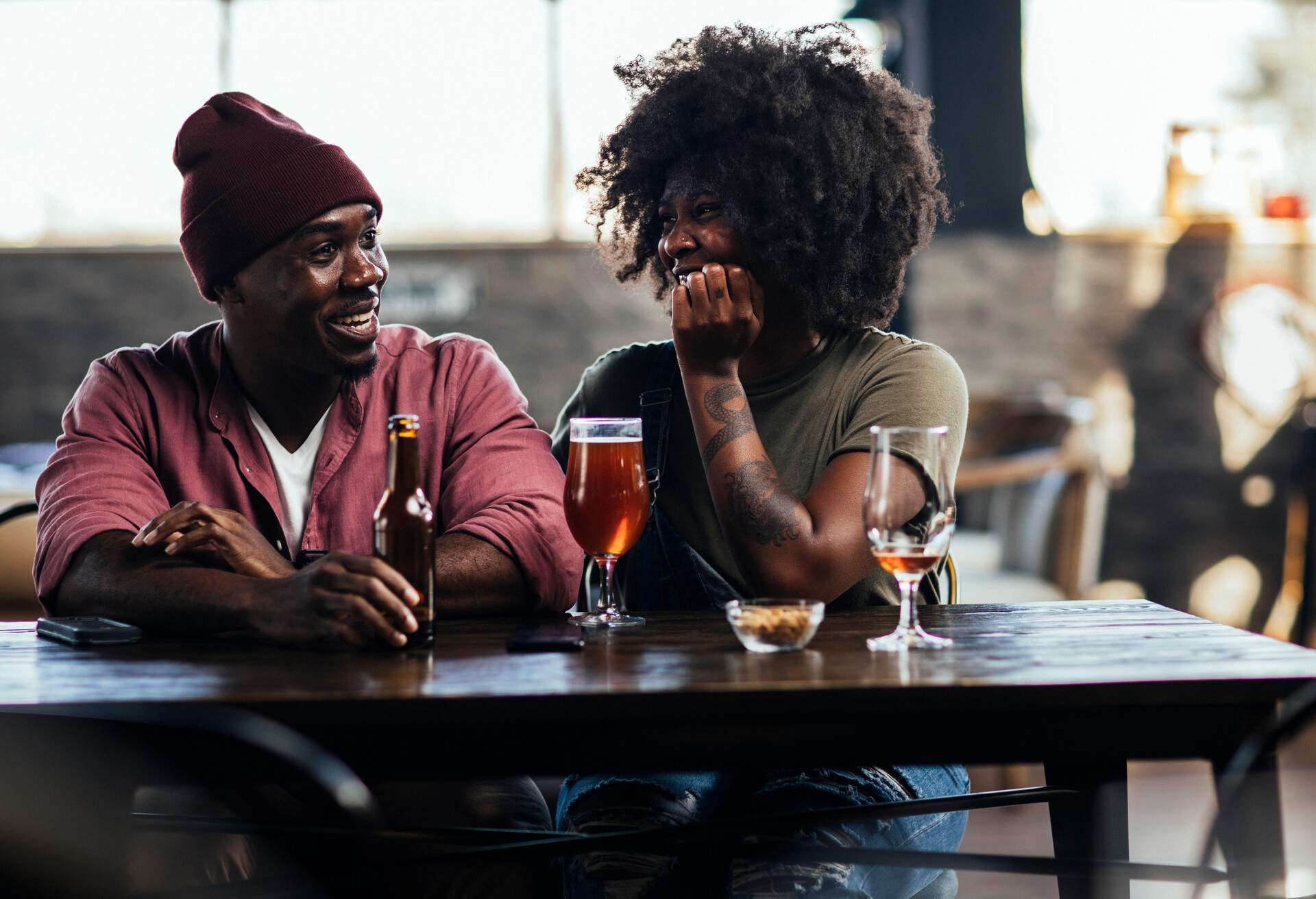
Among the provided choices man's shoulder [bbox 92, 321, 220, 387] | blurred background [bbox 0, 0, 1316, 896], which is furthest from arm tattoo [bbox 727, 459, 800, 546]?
blurred background [bbox 0, 0, 1316, 896]

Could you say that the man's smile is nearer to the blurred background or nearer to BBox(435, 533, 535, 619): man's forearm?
BBox(435, 533, 535, 619): man's forearm

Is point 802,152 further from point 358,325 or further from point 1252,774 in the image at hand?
point 1252,774

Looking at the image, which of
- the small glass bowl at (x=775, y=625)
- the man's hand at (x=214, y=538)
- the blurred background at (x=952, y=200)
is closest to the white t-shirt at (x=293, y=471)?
the man's hand at (x=214, y=538)

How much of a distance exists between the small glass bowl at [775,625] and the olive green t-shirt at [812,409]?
41cm

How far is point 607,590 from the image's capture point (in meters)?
1.50

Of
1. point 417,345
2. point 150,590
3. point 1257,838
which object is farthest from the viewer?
point 417,345

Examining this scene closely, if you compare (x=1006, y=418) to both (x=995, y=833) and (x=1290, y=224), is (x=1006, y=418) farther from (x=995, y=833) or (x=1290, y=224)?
(x=995, y=833)

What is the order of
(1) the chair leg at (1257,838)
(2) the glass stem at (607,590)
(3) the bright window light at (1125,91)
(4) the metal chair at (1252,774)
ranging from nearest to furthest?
(4) the metal chair at (1252,774) < (1) the chair leg at (1257,838) < (2) the glass stem at (607,590) < (3) the bright window light at (1125,91)

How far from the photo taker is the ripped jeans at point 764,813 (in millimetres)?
1358

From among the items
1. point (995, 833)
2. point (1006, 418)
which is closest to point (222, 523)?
point (995, 833)

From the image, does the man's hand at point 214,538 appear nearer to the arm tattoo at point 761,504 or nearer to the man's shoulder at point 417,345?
the man's shoulder at point 417,345

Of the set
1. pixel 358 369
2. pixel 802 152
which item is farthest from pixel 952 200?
pixel 358 369

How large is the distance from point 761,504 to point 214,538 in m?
0.66

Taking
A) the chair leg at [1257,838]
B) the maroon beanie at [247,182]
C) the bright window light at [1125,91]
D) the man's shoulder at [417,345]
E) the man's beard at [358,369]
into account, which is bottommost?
the chair leg at [1257,838]
